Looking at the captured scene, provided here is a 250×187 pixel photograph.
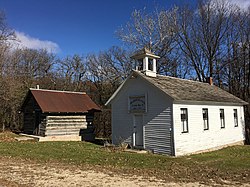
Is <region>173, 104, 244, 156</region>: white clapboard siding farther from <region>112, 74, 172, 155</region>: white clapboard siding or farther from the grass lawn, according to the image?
the grass lawn

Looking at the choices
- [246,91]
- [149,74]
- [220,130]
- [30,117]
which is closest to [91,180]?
[149,74]

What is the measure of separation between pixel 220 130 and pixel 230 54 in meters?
14.6

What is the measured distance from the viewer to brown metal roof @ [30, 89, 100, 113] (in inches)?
937

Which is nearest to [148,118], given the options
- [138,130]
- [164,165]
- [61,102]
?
[138,130]

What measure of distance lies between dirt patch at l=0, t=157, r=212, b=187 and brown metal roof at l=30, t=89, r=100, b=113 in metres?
12.3

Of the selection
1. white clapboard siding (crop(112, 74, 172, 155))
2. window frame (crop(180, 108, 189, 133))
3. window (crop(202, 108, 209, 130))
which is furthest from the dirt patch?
window (crop(202, 108, 209, 130))

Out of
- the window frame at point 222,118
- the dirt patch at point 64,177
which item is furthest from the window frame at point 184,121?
the dirt patch at point 64,177

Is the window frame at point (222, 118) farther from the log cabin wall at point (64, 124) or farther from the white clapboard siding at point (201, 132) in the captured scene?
the log cabin wall at point (64, 124)

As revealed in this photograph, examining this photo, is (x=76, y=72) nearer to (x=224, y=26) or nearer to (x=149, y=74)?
(x=224, y=26)

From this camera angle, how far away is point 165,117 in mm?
16016

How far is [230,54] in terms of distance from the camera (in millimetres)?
31109

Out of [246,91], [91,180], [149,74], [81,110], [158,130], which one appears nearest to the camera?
[91,180]

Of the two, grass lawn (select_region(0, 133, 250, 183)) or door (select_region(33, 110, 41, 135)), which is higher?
door (select_region(33, 110, 41, 135))

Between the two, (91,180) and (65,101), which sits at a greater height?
(65,101)
